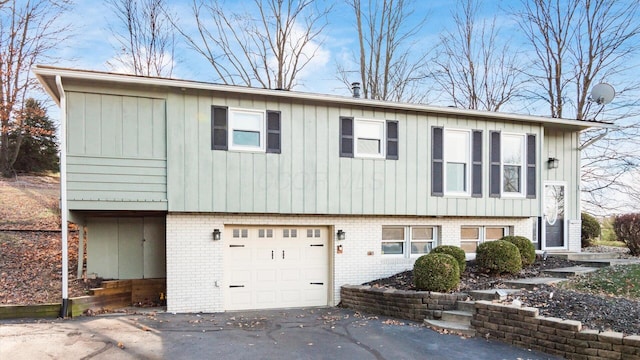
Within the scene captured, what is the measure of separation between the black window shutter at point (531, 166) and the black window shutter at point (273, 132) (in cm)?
695

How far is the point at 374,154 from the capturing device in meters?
10.3

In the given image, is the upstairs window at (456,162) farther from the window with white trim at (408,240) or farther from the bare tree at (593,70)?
the bare tree at (593,70)

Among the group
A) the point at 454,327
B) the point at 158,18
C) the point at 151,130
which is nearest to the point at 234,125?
the point at 151,130

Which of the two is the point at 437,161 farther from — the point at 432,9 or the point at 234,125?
the point at 432,9

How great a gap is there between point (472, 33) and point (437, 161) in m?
13.5

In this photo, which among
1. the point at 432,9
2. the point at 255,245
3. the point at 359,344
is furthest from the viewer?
the point at 432,9

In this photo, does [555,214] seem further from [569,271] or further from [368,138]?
[368,138]

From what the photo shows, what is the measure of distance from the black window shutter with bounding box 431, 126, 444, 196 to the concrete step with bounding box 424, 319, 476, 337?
12.2 ft

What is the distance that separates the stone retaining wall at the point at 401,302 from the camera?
26.9 ft

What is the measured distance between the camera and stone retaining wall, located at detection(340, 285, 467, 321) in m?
8.19

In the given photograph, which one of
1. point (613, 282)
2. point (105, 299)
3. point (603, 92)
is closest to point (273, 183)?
point (105, 299)

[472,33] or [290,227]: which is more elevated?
[472,33]


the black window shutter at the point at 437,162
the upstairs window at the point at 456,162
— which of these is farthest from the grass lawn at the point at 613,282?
the black window shutter at the point at 437,162

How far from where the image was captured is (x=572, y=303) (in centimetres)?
698
